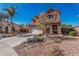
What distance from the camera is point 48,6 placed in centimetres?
432

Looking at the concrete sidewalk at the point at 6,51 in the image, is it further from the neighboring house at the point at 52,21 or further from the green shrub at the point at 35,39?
the neighboring house at the point at 52,21

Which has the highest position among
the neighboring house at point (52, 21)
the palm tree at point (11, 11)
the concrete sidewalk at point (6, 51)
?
the palm tree at point (11, 11)

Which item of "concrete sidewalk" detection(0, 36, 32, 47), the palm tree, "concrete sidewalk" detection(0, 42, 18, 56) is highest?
the palm tree

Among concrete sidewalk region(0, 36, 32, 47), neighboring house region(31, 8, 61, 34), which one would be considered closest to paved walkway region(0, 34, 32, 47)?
Answer: concrete sidewalk region(0, 36, 32, 47)

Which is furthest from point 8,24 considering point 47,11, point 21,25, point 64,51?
point 64,51

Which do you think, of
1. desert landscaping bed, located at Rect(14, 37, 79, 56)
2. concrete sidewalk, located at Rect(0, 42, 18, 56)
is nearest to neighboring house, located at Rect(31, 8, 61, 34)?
desert landscaping bed, located at Rect(14, 37, 79, 56)

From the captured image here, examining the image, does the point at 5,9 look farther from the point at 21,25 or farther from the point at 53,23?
the point at 53,23

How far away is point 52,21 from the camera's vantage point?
441 centimetres

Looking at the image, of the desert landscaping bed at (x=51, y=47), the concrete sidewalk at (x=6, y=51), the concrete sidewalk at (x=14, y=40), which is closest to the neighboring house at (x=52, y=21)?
the desert landscaping bed at (x=51, y=47)

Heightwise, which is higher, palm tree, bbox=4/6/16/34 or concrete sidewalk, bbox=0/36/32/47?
palm tree, bbox=4/6/16/34

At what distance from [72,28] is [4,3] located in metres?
0.96

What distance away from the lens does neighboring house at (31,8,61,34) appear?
14.3 feet

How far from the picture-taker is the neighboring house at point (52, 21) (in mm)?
4355

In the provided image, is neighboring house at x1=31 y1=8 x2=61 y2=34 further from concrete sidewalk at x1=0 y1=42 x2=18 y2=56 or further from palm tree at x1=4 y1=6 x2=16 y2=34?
concrete sidewalk at x1=0 y1=42 x2=18 y2=56
